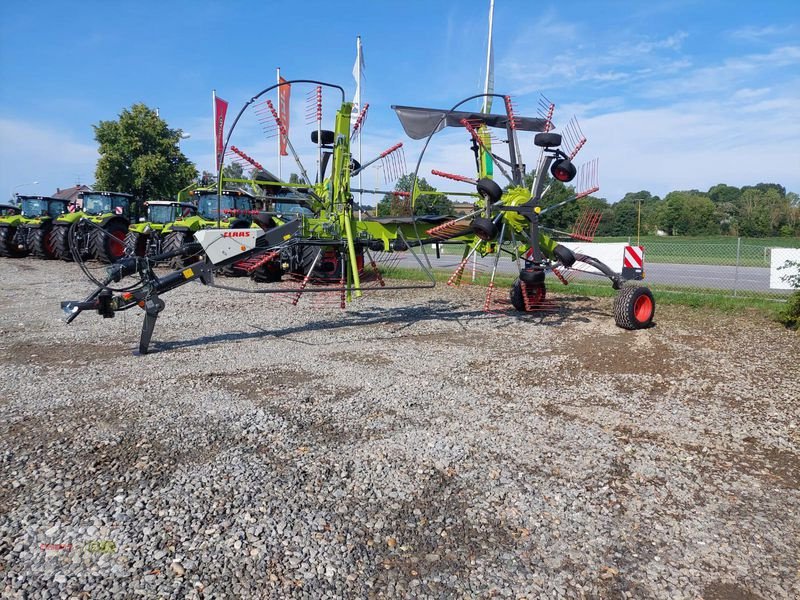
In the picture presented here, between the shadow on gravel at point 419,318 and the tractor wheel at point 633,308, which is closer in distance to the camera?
the shadow on gravel at point 419,318

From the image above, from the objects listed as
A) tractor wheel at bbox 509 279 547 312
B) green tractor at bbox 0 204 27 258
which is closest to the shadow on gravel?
tractor wheel at bbox 509 279 547 312

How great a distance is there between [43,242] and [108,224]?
9.49 ft

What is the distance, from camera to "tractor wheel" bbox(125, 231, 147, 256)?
17.4 meters

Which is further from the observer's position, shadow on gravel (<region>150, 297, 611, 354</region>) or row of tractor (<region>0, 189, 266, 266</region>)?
row of tractor (<region>0, 189, 266, 266</region>)

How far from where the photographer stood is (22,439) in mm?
4277

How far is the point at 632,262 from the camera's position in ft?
31.0

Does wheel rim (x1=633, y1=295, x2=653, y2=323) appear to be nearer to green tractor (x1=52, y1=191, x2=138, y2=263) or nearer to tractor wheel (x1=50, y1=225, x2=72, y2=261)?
green tractor (x1=52, y1=191, x2=138, y2=263)

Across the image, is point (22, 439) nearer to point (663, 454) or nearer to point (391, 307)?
point (663, 454)

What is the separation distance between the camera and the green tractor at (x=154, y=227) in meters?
17.0

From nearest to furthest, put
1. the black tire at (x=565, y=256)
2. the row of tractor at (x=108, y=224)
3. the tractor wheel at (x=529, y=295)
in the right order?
the black tire at (x=565, y=256) → the tractor wheel at (x=529, y=295) → the row of tractor at (x=108, y=224)

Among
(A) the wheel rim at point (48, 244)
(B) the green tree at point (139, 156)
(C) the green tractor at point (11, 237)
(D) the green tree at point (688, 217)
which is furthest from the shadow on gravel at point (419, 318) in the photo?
(D) the green tree at point (688, 217)

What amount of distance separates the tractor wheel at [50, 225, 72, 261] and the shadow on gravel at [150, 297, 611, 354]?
13.5 metres

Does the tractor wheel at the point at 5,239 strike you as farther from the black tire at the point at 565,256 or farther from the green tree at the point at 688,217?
the green tree at the point at 688,217

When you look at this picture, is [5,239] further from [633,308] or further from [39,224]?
[633,308]
